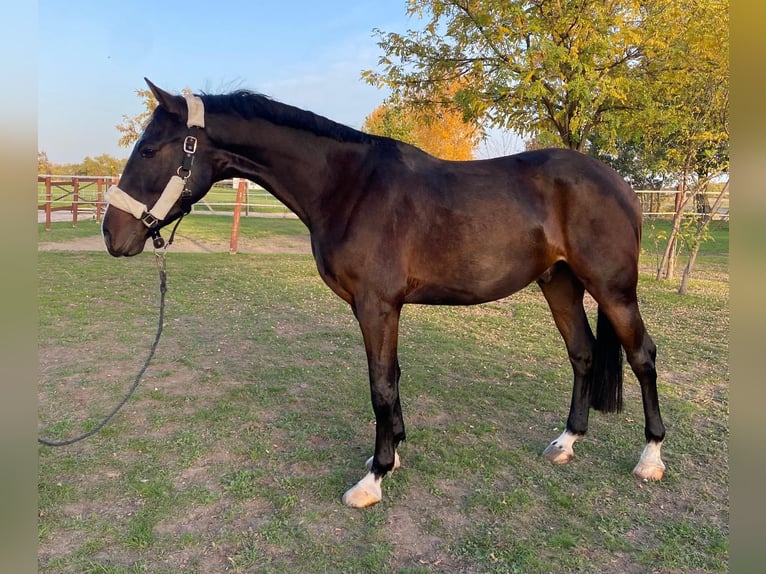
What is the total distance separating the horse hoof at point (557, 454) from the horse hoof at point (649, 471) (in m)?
0.39

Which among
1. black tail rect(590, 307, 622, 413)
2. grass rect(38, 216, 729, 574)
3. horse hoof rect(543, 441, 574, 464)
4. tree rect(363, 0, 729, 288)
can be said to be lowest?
grass rect(38, 216, 729, 574)

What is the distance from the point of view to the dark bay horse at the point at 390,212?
2523 mm

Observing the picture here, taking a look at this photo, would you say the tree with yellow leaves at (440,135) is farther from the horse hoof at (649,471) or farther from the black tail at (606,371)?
the horse hoof at (649,471)

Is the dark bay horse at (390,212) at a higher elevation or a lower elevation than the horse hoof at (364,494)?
higher

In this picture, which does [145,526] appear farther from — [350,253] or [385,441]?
[350,253]

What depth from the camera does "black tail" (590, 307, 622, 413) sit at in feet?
10.6

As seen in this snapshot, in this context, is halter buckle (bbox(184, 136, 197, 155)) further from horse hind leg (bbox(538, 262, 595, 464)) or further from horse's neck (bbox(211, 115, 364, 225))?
horse hind leg (bbox(538, 262, 595, 464))

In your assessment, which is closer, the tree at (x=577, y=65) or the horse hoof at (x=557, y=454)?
the horse hoof at (x=557, y=454)

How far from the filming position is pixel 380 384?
2.70 m

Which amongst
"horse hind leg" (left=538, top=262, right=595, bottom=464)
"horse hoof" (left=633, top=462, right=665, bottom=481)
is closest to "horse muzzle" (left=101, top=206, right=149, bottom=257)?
"horse hind leg" (left=538, top=262, right=595, bottom=464)

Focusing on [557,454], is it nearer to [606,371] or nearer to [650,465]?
[650,465]

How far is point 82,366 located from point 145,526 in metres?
2.90

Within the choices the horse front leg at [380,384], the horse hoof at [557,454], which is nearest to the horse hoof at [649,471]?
the horse hoof at [557,454]
